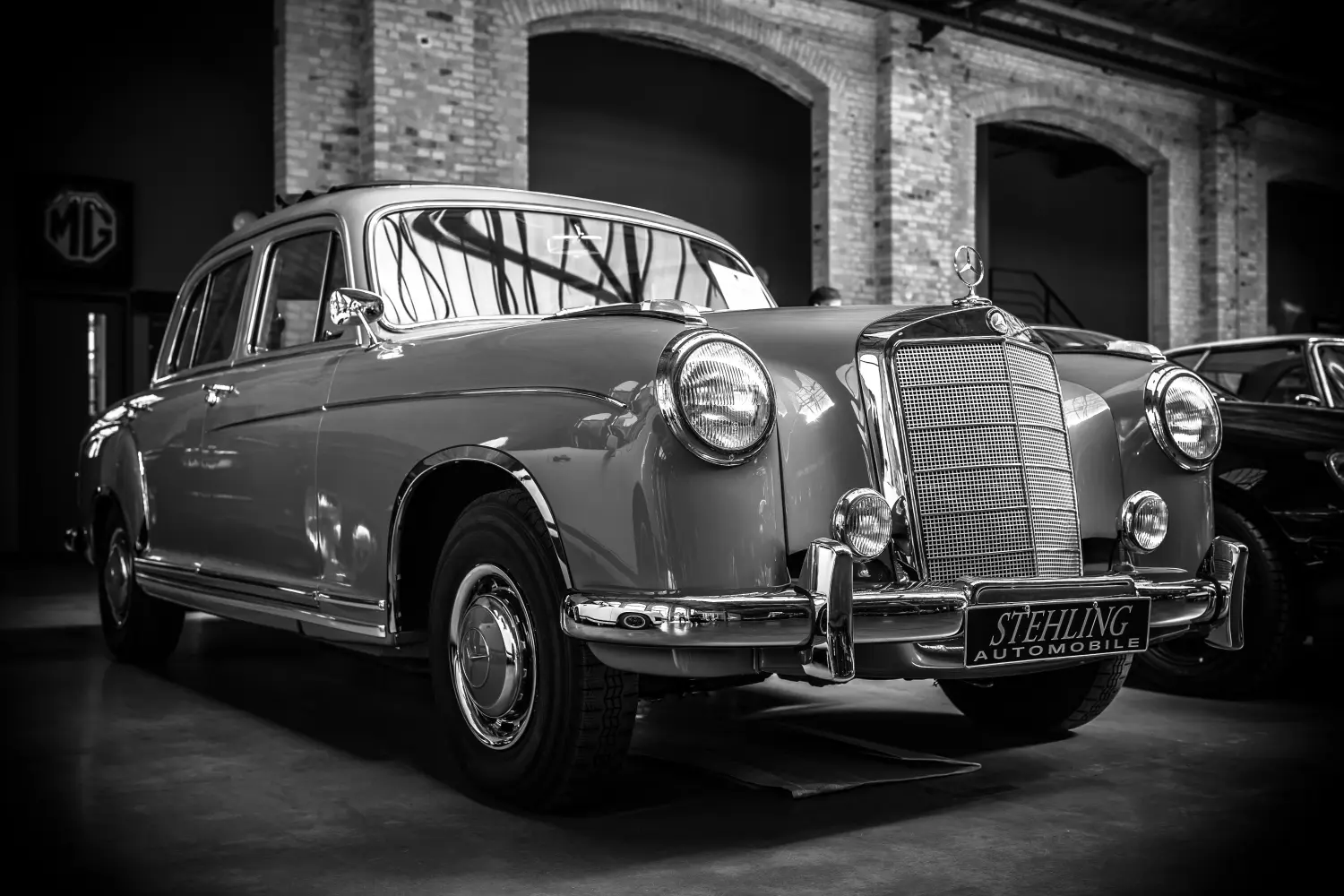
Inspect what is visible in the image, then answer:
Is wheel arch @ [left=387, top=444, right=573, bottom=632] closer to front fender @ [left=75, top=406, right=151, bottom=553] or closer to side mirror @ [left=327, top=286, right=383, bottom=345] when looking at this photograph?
side mirror @ [left=327, top=286, right=383, bottom=345]

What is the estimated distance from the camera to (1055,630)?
2713mm

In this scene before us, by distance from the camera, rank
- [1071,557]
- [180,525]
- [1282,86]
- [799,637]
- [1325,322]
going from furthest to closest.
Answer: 1. [1325,322]
2. [1282,86]
3. [180,525]
4. [1071,557]
5. [799,637]

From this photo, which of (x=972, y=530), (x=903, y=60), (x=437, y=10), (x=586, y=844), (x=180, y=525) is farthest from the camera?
(x=903, y=60)

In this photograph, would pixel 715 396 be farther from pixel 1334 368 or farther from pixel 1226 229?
pixel 1226 229

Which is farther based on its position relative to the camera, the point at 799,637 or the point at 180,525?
the point at 180,525

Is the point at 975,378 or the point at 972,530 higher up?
the point at 975,378

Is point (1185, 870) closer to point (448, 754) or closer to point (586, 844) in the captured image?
point (586, 844)

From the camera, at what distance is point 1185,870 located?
247 cm

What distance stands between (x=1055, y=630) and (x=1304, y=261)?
2257 centimetres

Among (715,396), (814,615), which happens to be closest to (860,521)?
(814,615)

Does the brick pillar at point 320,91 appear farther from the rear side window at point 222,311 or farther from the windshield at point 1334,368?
the windshield at point 1334,368

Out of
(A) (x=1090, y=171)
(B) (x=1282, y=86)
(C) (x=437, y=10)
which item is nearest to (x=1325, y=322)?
(A) (x=1090, y=171)

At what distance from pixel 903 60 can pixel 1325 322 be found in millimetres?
11958

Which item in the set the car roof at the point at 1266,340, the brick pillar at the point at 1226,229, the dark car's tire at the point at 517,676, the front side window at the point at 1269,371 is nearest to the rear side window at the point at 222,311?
the dark car's tire at the point at 517,676
